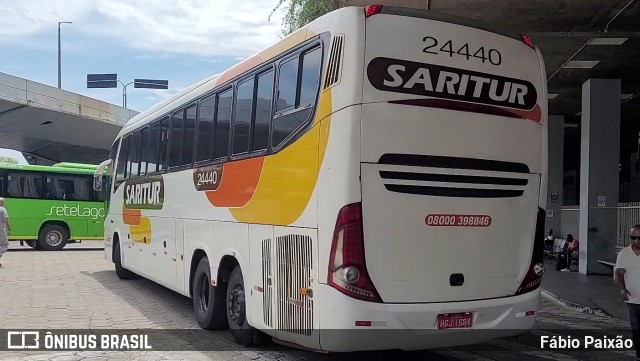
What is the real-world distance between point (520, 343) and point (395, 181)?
3.71 m

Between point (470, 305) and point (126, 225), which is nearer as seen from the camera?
point (470, 305)

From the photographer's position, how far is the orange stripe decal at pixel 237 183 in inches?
266

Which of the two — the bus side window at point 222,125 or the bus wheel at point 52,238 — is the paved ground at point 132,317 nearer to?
the bus side window at point 222,125

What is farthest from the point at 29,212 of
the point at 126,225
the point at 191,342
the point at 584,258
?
the point at 584,258

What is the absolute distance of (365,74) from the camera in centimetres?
529

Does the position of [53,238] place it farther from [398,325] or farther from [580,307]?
[398,325]

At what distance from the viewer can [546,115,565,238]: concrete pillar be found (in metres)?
20.8

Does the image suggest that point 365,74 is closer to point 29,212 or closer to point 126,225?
point 126,225

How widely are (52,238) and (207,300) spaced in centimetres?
1653

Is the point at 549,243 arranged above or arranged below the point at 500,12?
below

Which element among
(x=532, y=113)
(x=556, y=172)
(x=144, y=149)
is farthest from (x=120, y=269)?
(x=556, y=172)

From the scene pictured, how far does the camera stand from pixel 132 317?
9242 mm

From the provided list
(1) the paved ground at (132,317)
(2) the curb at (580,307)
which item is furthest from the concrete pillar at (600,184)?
(1) the paved ground at (132,317)

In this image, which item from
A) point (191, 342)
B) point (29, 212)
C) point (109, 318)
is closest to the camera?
point (191, 342)
